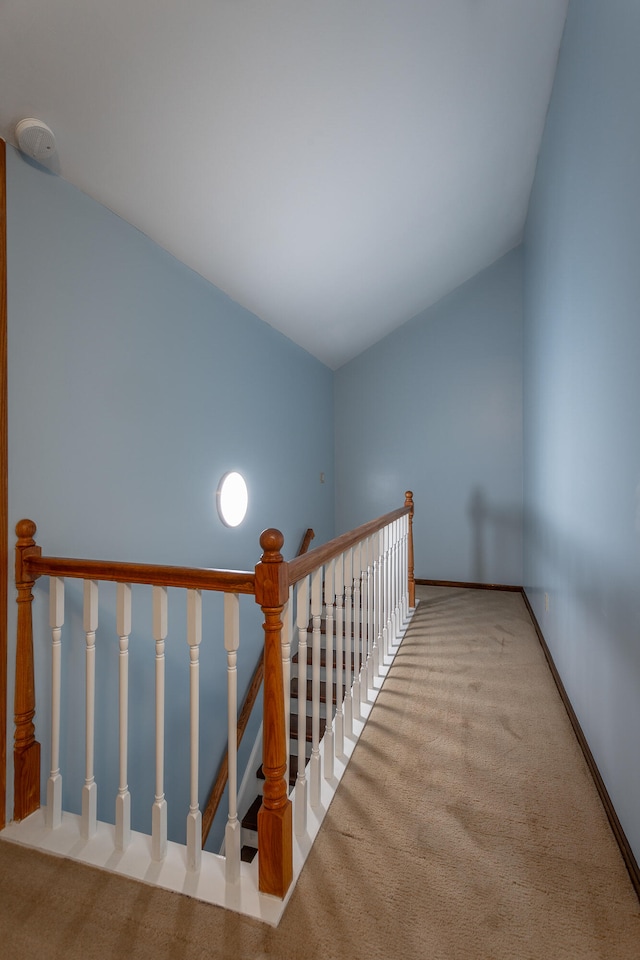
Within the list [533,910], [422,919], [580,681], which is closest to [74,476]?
[422,919]

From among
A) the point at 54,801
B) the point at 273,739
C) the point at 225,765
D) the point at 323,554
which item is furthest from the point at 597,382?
the point at 225,765

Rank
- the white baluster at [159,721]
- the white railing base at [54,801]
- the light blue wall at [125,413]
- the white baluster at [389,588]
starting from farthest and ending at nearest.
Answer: the white baluster at [389,588] → the light blue wall at [125,413] → the white railing base at [54,801] → the white baluster at [159,721]

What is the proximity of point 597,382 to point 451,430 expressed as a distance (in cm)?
313

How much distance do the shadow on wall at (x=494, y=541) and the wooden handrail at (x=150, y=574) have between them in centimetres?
396

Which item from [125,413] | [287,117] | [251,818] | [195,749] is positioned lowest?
[251,818]

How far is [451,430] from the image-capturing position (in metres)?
4.99

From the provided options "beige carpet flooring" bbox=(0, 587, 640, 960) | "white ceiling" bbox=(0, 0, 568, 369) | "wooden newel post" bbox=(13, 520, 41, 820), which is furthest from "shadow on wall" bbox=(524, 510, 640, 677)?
"white ceiling" bbox=(0, 0, 568, 369)

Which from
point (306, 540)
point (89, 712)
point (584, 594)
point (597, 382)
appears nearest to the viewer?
point (89, 712)

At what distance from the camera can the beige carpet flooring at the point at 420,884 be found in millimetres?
1162

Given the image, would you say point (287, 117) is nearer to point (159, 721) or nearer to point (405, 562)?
point (159, 721)

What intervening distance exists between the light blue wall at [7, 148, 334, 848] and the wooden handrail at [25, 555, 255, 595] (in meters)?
0.28

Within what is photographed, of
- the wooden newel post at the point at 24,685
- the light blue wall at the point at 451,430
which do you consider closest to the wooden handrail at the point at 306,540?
the light blue wall at the point at 451,430

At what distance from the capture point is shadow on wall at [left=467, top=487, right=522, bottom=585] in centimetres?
477

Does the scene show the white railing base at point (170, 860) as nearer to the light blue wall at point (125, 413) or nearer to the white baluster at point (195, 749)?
the white baluster at point (195, 749)
